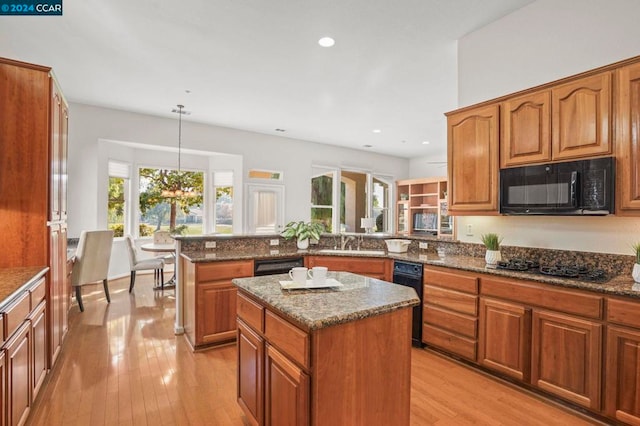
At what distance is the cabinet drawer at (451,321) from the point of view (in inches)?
104

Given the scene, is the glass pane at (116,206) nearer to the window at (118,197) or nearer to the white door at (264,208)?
the window at (118,197)

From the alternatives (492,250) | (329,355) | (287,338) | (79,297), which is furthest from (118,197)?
(492,250)

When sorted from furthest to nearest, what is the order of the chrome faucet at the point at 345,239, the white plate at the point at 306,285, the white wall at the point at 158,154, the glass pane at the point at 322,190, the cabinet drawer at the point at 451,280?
the glass pane at the point at 322,190
the white wall at the point at 158,154
the chrome faucet at the point at 345,239
the cabinet drawer at the point at 451,280
the white plate at the point at 306,285

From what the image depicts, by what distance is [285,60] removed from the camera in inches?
143

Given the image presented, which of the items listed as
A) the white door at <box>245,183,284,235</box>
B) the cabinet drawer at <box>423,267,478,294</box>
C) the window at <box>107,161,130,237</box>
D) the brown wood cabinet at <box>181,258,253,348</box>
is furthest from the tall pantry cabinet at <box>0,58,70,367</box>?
the white door at <box>245,183,284,235</box>

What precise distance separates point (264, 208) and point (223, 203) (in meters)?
0.93

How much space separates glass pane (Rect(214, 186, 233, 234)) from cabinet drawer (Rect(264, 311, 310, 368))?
569cm

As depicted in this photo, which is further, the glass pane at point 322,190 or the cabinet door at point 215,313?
the glass pane at point 322,190

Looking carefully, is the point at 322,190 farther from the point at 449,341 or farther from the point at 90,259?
the point at 449,341

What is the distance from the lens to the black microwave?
2117 mm

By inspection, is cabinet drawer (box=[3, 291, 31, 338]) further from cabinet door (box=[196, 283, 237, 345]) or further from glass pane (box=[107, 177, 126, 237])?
glass pane (box=[107, 177, 126, 237])

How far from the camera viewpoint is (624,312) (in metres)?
1.88

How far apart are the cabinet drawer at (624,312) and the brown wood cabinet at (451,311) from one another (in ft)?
2.72

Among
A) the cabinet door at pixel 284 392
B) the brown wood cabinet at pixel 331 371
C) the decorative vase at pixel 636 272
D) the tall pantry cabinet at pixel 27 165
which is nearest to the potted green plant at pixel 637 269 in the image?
the decorative vase at pixel 636 272
